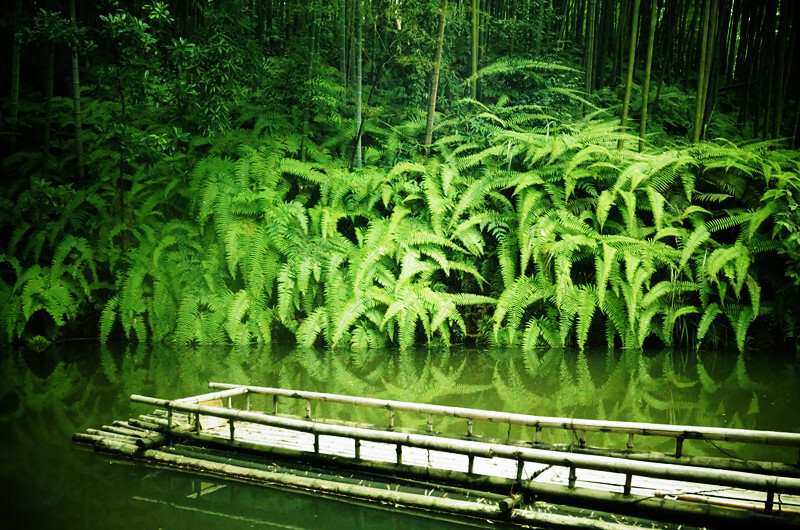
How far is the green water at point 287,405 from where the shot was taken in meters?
3.84

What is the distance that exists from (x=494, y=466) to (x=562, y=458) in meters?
0.77

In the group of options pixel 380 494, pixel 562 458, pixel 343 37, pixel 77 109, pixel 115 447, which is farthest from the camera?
pixel 343 37

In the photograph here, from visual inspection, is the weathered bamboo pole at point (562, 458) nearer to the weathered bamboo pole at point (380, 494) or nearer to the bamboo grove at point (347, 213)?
the weathered bamboo pole at point (380, 494)

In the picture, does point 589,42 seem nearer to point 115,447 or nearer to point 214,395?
point 214,395

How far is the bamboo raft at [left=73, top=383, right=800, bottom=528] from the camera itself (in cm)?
341

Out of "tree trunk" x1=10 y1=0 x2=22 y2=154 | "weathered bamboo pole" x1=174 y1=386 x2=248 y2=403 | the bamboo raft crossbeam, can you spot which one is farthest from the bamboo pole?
"tree trunk" x1=10 y1=0 x2=22 y2=154

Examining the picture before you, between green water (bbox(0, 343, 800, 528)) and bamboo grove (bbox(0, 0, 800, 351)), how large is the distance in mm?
480

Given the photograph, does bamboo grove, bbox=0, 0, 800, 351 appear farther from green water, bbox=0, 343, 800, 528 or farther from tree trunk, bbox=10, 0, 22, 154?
green water, bbox=0, 343, 800, 528

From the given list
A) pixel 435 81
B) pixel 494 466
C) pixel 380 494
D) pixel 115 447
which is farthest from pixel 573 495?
pixel 435 81

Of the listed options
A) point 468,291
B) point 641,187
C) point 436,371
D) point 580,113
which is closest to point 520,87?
point 580,113

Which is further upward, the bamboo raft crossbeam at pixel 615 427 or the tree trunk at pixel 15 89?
the tree trunk at pixel 15 89

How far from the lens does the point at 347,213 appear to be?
877 centimetres

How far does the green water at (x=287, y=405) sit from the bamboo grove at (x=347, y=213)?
0.48 metres

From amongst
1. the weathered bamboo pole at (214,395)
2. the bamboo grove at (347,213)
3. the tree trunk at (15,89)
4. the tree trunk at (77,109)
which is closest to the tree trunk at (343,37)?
the bamboo grove at (347,213)
